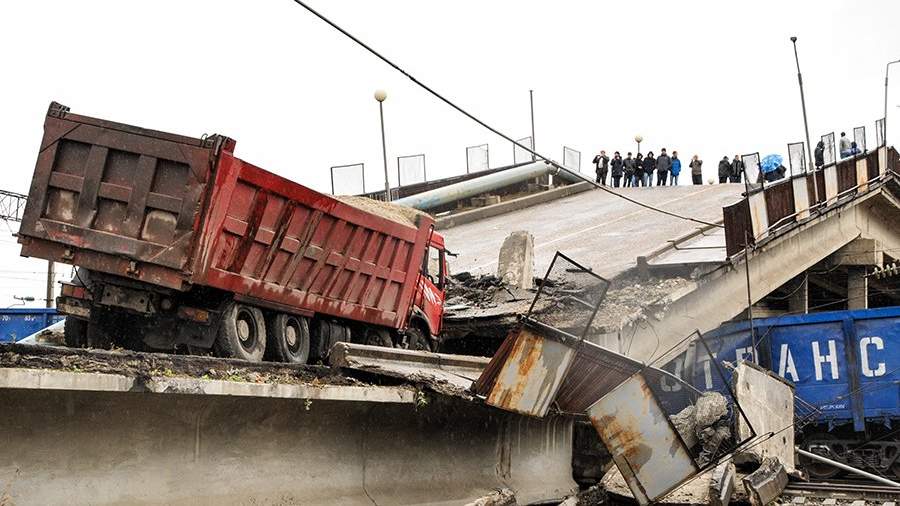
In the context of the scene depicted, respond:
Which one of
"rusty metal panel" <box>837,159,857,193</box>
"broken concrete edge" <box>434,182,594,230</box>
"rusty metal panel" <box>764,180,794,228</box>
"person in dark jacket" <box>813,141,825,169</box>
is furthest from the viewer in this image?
"broken concrete edge" <box>434,182,594,230</box>

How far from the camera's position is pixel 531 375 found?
11.0 m

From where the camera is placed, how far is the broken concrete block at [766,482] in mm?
12086

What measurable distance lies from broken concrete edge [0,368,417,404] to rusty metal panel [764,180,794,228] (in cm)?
1281

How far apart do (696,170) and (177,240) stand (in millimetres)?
32745

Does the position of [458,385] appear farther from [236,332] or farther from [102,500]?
[102,500]

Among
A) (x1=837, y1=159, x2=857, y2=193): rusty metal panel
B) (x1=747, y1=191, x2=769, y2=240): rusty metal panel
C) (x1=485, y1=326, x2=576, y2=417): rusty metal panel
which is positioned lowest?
(x1=485, y1=326, x2=576, y2=417): rusty metal panel

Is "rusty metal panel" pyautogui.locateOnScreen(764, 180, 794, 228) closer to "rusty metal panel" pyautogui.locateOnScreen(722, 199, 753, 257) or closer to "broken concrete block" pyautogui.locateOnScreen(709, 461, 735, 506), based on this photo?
"rusty metal panel" pyautogui.locateOnScreen(722, 199, 753, 257)

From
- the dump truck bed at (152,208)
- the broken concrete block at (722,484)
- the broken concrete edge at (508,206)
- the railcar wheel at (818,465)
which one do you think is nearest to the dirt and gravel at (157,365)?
the dump truck bed at (152,208)

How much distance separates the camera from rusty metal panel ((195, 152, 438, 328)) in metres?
11.5

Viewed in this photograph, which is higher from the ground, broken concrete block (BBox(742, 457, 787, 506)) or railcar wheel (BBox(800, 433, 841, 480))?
broken concrete block (BBox(742, 457, 787, 506))

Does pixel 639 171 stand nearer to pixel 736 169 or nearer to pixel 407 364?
pixel 736 169

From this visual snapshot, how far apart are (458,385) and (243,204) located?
3022mm

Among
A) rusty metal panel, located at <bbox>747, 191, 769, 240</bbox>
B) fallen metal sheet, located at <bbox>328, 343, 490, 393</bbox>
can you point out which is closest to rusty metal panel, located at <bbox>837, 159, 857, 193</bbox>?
rusty metal panel, located at <bbox>747, 191, 769, 240</bbox>

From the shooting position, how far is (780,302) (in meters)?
28.4
